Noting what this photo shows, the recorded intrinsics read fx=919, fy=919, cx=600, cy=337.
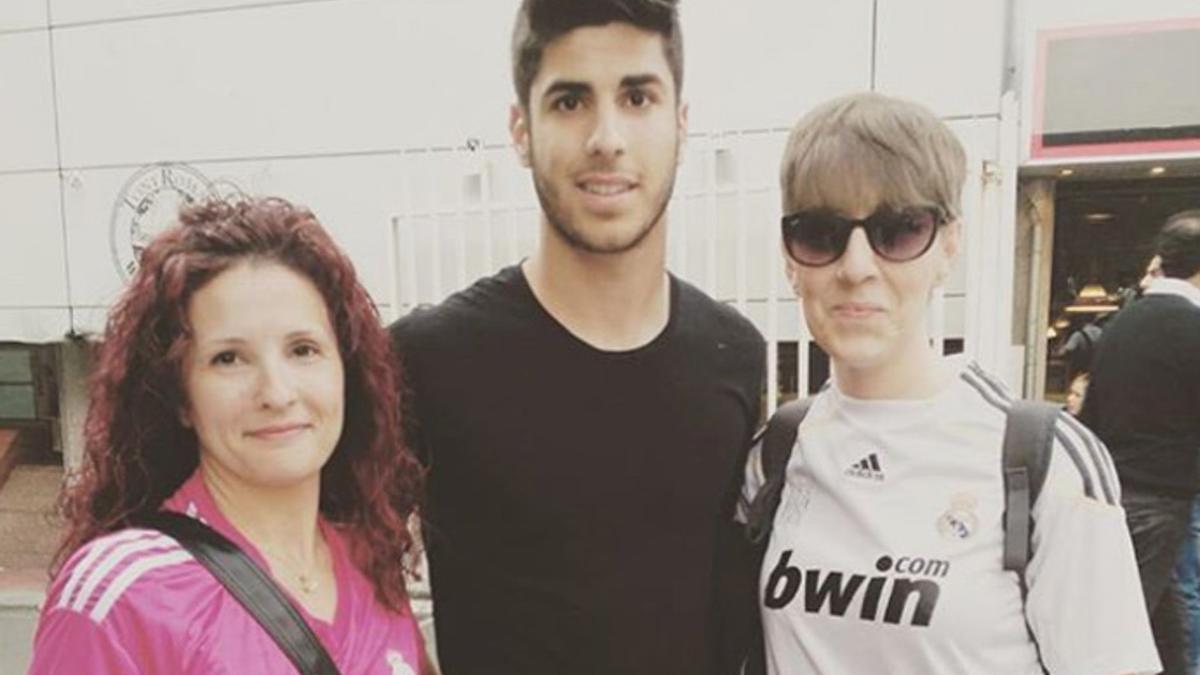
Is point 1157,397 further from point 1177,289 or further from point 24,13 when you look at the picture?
point 24,13

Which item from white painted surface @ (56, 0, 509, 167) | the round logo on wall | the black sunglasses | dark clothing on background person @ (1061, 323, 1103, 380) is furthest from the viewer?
the round logo on wall

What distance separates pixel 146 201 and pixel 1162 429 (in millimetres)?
6000

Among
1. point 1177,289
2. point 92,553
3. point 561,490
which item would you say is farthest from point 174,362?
point 1177,289

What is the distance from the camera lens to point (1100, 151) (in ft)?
15.2

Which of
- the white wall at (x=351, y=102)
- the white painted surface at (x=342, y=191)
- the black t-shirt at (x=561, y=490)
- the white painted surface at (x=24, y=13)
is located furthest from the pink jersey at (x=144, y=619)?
the white painted surface at (x=24, y=13)

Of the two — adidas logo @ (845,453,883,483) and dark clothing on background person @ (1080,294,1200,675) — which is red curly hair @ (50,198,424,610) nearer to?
adidas logo @ (845,453,883,483)

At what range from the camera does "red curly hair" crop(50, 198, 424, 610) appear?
5.20 ft

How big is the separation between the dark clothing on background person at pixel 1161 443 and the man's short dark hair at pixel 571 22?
2.98 metres

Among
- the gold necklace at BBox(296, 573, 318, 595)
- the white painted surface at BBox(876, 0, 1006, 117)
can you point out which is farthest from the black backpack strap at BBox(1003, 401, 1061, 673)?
the white painted surface at BBox(876, 0, 1006, 117)

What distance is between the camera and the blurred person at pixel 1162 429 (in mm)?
3883

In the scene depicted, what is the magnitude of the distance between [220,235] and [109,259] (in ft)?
17.7

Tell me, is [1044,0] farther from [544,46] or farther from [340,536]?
[340,536]

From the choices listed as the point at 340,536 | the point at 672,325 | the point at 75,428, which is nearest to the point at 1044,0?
the point at 672,325

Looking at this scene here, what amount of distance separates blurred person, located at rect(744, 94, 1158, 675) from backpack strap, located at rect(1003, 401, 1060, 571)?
0.05 feet
